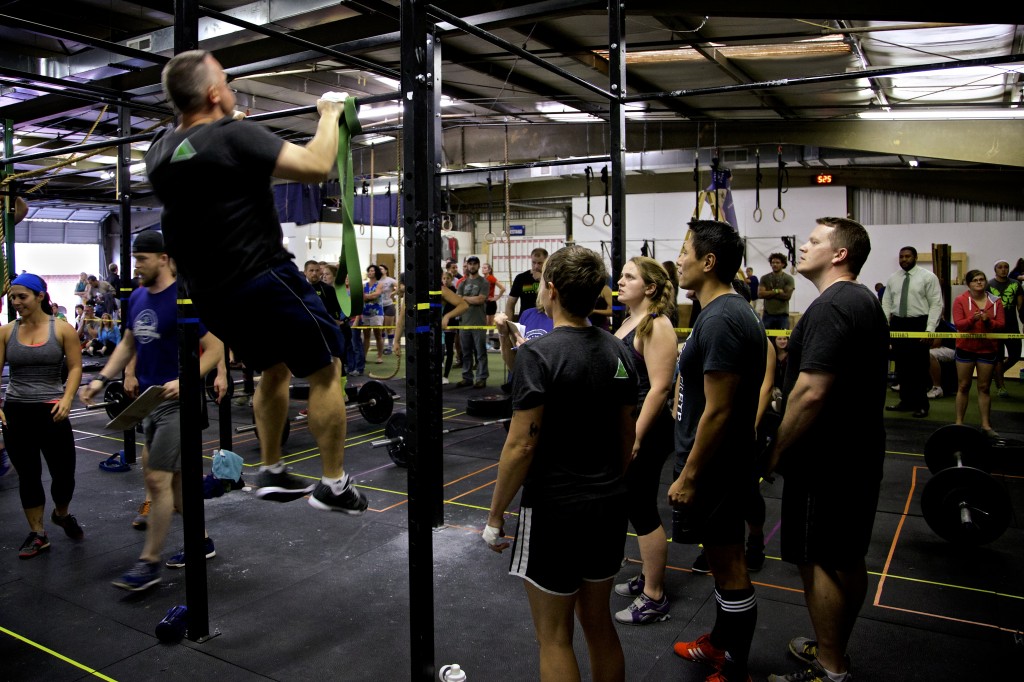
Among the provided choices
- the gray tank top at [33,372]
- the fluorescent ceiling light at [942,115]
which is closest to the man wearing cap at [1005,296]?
the fluorescent ceiling light at [942,115]

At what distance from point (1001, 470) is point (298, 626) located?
5209mm

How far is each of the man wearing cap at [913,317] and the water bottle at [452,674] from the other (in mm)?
6882

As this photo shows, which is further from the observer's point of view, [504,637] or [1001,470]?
[1001,470]

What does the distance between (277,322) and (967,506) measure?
3.62 meters

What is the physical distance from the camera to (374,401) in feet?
24.4

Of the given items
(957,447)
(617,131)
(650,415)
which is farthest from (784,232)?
(650,415)

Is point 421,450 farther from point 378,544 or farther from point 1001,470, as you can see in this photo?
point 1001,470

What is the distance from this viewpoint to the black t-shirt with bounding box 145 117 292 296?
194 cm

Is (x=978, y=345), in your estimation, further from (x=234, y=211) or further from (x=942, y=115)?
(x=234, y=211)

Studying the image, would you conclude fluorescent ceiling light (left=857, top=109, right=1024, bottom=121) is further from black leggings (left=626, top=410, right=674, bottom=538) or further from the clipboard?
the clipboard

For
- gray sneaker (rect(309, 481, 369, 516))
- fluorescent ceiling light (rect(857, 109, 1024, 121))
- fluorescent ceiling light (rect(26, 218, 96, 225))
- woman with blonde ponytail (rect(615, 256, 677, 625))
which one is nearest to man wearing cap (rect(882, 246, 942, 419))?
fluorescent ceiling light (rect(857, 109, 1024, 121))

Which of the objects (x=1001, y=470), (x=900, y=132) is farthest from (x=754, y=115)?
(x=1001, y=470)

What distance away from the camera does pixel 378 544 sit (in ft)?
13.6

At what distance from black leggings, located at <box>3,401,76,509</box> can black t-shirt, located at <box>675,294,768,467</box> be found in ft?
11.9
